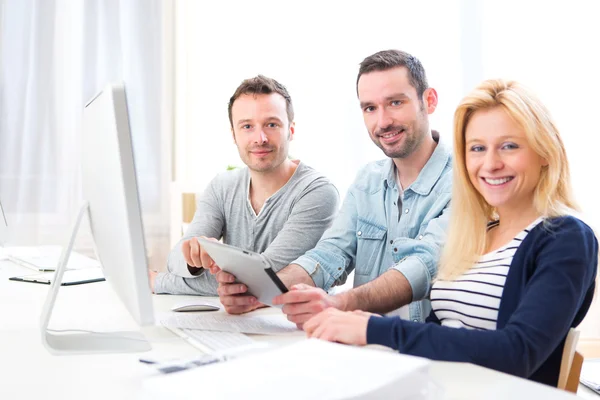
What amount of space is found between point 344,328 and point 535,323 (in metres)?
0.32

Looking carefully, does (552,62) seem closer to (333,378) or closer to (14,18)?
(14,18)

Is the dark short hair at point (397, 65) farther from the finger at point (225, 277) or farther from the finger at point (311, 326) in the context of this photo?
the finger at point (311, 326)

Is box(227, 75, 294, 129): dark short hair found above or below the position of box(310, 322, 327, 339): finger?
above

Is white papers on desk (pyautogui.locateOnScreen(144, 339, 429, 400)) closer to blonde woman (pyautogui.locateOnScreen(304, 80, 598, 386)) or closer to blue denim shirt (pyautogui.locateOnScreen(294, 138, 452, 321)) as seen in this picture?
blonde woman (pyautogui.locateOnScreen(304, 80, 598, 386))

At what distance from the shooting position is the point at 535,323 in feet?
3.69

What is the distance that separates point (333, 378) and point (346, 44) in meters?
2.96

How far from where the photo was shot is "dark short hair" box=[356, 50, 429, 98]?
1978 mm

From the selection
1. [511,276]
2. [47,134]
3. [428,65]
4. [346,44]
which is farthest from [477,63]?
[511,276]

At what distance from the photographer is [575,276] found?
46.3 inches

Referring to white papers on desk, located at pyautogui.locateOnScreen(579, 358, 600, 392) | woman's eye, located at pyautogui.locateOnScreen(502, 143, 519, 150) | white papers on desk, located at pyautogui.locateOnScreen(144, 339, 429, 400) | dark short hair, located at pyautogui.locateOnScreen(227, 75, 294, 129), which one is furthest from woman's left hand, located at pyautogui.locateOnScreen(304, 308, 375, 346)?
dark short hair, located at pyautogui.locateOnScreen(227, 75, 294, 129)

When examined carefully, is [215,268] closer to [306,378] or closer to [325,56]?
[306,378]

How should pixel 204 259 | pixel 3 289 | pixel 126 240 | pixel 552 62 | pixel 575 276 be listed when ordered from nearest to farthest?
pixel 126 240, pixel 575 276, pixel 204 259, pixel 3 289, pixel 552 62

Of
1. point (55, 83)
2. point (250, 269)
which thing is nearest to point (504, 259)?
point (250, 269)

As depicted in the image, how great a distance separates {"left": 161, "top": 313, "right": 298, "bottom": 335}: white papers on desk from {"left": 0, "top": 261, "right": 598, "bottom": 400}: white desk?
5 centimetres
